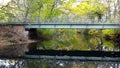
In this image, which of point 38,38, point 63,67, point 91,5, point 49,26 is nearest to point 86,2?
point 91,5

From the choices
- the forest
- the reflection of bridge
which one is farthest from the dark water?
the reflection of bridge

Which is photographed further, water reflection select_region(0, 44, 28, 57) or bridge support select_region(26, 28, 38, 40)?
bridge support select_region(26, 28, 38, 40)

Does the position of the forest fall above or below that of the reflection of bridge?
below

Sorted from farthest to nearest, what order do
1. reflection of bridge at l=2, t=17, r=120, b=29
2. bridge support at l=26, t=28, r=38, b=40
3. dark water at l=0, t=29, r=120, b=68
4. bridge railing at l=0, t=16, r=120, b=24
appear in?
bridge support at l=26, t=28, r=38, b=40 → bridge railing at l=0, t=16, r=120, b=24 → reflection of bridge at l=2, t=17, r=120, b=29 → dark water at l=0, t=29, r=120, b=68

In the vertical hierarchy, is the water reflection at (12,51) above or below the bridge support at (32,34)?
above

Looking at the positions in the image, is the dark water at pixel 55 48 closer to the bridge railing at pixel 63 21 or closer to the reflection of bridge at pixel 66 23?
the reflection of bridge at pixel 66 23

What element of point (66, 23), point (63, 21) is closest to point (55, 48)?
point (66, 23)

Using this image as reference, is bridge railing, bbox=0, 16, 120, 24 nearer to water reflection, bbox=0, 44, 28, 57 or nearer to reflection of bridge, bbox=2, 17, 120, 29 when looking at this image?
reflection of bridge, bbox=2, 17, 120, 29

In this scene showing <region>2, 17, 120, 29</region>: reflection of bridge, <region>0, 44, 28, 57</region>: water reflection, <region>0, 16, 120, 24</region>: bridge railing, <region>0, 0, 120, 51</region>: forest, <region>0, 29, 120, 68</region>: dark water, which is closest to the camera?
<region>0, 29, 120, 68</region>: dark water

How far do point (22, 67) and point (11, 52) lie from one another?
42.3 feet

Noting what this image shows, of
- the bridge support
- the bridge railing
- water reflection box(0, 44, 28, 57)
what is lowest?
the bridge support

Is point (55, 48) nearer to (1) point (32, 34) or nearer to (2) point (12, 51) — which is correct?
(2) point (12, 51)

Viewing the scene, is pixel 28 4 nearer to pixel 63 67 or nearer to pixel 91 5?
pixel 91 5

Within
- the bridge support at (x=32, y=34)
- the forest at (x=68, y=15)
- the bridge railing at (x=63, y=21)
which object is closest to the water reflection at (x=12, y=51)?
the forest at (x=68, y=15)
